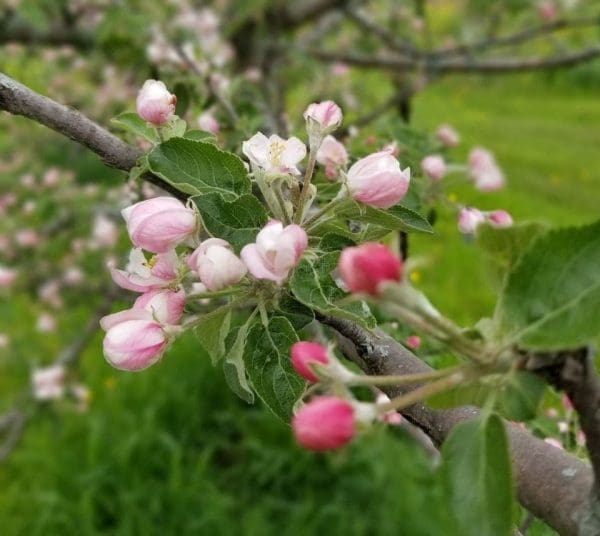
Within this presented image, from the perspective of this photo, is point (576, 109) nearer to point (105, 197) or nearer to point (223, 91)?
point (105, 197)

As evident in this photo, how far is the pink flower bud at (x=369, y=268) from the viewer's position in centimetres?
42

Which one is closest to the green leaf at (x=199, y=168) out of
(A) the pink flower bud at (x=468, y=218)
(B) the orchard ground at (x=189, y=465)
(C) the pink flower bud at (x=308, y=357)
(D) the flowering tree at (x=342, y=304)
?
(D) the flowering tree at (x=342, y=304)

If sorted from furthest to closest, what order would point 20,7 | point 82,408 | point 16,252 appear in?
point 16,252 → point 82,408 → point 20,7

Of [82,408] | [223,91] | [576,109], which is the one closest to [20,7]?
[223,91]

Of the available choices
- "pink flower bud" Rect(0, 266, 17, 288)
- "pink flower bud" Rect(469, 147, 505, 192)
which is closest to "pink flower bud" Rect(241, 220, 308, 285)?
"pink flower bud" Rect(469, 147, 505, 192)

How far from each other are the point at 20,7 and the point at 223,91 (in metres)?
1.09

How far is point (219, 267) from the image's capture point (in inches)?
23.8

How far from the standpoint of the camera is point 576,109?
867cm

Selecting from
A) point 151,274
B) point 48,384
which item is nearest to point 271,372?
point 151,274

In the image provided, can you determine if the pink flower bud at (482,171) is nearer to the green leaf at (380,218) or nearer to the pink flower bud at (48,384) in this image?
the green leaf at (380,218)

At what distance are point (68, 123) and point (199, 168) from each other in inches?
5.2

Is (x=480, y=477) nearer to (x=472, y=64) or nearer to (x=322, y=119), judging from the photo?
(x=322, y=119)

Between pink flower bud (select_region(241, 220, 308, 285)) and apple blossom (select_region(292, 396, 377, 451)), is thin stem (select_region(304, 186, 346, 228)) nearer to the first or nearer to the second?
pink flower bud (select_region(241, 220, 308, 285))

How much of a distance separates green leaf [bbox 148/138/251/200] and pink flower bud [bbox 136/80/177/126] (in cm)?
5
